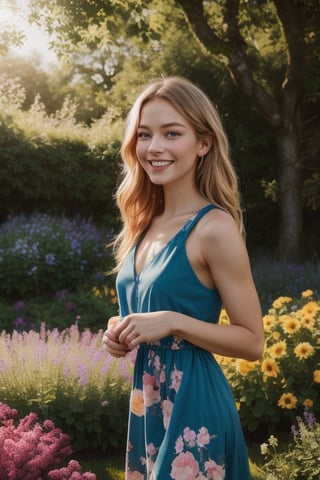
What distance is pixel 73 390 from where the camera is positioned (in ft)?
14.7

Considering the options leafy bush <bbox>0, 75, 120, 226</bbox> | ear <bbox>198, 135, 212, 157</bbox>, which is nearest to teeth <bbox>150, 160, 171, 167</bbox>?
ear <bbox>198, 135, 212, 157</bbox>

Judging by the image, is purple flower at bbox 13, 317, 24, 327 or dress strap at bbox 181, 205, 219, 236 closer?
dress strap at bbox 181, 205, 219, 236

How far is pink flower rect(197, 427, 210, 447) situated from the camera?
1.83m

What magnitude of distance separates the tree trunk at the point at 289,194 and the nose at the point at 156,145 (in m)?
9.43

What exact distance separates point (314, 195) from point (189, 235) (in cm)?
1028

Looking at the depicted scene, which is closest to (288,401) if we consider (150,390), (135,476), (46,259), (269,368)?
(269,368)

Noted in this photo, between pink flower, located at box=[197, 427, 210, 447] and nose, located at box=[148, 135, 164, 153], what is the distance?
0.81 meters

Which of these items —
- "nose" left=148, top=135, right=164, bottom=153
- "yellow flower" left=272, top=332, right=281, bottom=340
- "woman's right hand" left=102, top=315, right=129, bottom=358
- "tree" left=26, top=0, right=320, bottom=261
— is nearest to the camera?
"woman's right hand" left=102, top=315, right=129, bottom=358

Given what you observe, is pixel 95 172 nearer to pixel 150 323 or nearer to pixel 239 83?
pixel 239 83

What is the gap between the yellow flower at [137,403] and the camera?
2023mm

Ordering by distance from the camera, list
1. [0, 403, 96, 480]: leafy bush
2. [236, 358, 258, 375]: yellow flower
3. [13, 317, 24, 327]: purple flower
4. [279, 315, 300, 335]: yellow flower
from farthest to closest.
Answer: [13, 317, 24, 327]: purple flower
[279, 315, 300, 335]: yellow flower
[236, 358, 258, 375]: yellow flower
[0, 403, 96, 480]: leafy bush

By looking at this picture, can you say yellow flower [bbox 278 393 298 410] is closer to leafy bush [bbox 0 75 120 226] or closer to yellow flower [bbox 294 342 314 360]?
yellow flower [bbox 294 342 314 360]

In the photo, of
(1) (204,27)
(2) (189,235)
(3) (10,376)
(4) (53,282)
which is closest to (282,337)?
(3) (10,376)

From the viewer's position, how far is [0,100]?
11039mm
